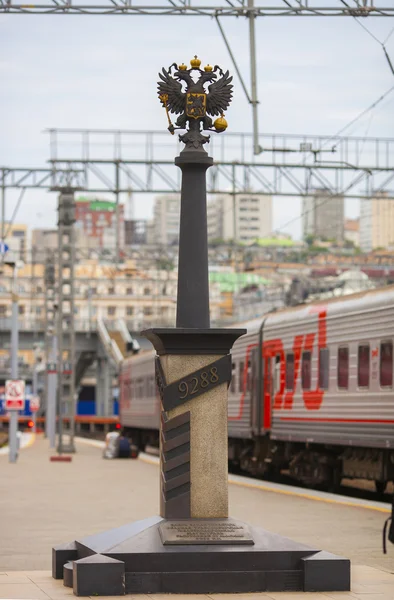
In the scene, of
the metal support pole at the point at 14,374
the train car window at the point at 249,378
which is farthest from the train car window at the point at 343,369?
the metal support pole at the point at 14,374

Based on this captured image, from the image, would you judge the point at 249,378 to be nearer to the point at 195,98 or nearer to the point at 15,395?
the point at 15,395

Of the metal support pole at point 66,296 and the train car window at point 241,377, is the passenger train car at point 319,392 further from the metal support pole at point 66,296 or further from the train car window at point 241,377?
the metal support pole at point 66,296

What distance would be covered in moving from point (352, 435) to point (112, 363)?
67.9m

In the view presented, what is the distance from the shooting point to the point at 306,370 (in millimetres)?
26969

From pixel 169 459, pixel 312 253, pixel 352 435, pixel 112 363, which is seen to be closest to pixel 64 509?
pixel 352 435

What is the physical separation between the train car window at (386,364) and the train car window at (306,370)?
4146 millimetres

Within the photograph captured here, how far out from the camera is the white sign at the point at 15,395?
40.0 metres

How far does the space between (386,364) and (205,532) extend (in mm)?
11113

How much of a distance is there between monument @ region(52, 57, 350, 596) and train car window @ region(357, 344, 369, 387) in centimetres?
1091

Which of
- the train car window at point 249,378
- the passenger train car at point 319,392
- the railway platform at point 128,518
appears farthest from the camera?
the train car window at point 249,378

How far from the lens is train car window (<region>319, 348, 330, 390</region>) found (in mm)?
25673

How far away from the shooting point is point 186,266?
12.7m

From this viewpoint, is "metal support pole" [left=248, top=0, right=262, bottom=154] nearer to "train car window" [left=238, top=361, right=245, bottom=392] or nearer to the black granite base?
"train car window" [left=238, top=361, right=245, bottom=392]

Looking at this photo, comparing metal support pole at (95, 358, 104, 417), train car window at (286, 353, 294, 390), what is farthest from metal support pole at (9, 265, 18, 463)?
metal support pole at (95, 358, 104, 417)
